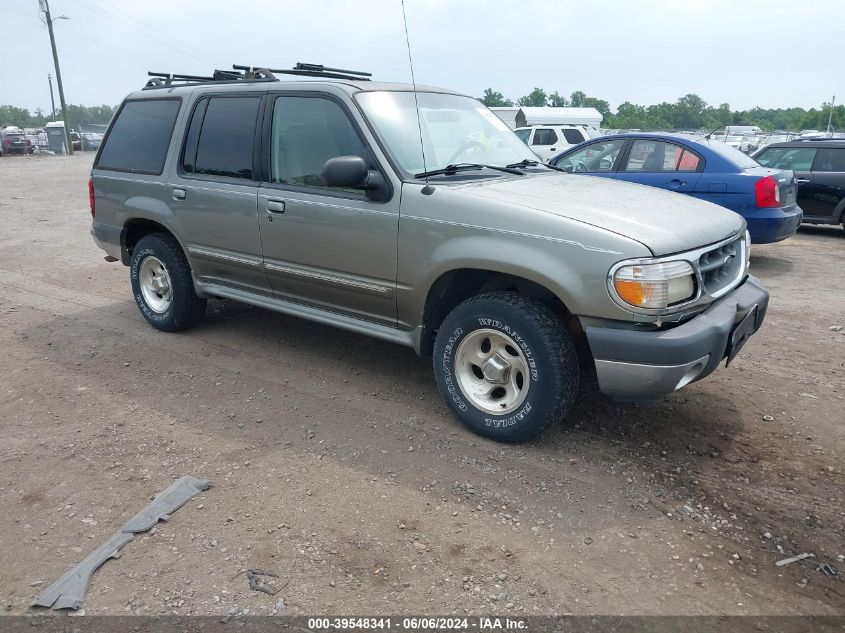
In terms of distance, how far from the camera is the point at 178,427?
159 inches

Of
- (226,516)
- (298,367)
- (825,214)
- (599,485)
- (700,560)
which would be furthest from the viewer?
(825,214)

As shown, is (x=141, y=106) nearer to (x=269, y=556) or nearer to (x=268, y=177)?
(x=268, y=177)

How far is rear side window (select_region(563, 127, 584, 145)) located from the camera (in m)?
20.1

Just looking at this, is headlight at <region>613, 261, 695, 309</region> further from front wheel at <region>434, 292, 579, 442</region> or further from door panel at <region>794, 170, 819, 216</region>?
door panel at <region>794, 170, 819, 216</region>

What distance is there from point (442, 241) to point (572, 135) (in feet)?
58.2

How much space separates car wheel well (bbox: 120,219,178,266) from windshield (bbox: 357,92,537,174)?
2.48 metres

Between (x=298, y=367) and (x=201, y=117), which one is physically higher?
(x=201, y=117)

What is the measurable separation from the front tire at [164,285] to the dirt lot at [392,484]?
22 cm

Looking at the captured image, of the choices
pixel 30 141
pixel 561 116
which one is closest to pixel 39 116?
pixel 30 141

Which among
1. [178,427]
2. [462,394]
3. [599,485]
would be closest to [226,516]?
[178,427]

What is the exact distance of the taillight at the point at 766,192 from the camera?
7.61 m

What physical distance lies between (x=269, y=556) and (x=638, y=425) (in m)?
2.33

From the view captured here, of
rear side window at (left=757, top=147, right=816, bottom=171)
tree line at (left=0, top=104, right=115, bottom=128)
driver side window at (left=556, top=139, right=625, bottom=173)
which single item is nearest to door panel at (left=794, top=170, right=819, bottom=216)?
rear side window at (left=757, top=147, right=816, bottom=171)

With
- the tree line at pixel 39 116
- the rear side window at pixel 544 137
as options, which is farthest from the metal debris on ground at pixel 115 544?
the tree line at pixel 39 116
